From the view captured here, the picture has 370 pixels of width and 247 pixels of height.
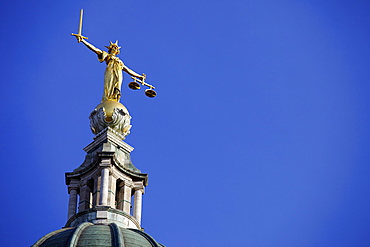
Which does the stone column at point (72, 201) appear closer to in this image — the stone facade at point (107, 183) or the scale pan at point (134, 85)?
the stone facade at point (107, 183)

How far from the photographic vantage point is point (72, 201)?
7638 centimetres

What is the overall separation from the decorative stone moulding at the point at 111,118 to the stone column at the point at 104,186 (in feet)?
14.2

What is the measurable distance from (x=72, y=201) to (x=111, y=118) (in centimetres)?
673

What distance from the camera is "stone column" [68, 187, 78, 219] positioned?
2983 inches

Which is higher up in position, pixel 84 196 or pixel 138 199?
pixel 138 199

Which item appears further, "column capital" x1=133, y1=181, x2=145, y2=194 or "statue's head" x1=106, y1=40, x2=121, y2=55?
"statue's head" x1=106, y1=40, x2=121, y2=55

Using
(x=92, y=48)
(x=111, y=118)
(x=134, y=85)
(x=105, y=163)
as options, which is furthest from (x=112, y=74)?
(x=105, y=163)

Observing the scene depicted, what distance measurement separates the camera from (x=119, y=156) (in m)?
78.5

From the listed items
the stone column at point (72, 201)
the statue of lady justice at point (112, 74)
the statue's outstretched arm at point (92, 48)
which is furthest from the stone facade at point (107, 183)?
the statue's outstretched arm at point (92, 48)

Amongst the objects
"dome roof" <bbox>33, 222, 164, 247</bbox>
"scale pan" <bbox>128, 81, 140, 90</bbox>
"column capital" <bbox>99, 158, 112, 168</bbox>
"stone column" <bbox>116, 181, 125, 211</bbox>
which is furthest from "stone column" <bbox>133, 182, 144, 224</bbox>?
"scale pan" <bbox>128, 81, 140, 90</bbox>

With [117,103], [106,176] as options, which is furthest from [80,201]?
[117,103]

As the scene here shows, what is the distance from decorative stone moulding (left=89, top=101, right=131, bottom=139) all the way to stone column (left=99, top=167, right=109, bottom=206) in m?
4.32

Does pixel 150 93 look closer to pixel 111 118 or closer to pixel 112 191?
pixel 111 118

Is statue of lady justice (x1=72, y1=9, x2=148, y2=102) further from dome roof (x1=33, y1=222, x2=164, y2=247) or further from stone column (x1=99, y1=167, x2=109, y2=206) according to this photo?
dome roof (x1=33, y1=222, x2=164, y2=247)
